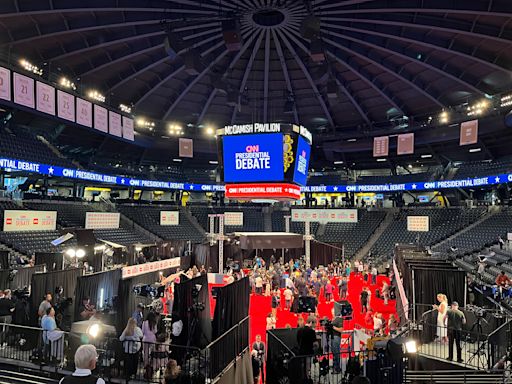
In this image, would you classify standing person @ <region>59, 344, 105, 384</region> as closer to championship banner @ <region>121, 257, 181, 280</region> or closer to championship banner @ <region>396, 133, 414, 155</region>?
championship banner @ <region>121, 257, 181, 280</region>

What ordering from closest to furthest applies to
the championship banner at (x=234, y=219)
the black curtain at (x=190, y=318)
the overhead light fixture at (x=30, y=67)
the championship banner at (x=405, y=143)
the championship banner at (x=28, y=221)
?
the black curtain at (x=190, y=318) → the championship banner at (x=28, y=221) → the overhead light fixture at (x=30, y=67) → the championship banner at (x=405, y=143) → the championship banner at (x=234, y=219)

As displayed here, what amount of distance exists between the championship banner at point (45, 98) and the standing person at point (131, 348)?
21.1 m

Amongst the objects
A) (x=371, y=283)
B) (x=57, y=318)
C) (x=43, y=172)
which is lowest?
(x=371, y=283)

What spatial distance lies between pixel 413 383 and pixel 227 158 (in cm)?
1732

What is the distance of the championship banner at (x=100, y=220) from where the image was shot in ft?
91.0

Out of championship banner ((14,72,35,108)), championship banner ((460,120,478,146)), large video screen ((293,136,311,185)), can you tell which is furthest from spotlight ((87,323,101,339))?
championship banner ((460,120,478,146))

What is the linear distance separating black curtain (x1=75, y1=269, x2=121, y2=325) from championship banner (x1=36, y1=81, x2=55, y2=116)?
589 inches

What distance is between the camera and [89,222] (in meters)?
27.8

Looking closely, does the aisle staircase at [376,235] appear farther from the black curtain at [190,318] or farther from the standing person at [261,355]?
the black curtain at [190,318]

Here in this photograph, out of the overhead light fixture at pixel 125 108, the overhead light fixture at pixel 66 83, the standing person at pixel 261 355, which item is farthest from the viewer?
the overhead light fixture at pixel 125 108

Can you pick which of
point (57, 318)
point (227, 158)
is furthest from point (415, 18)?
point (57, 318)

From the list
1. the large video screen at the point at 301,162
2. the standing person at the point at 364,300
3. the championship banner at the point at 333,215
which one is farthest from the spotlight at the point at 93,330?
the championship banner at the point at 333,215

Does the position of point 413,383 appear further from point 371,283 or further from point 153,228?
point 153,228

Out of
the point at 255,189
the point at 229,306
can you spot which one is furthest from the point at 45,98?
the point at 229,306
